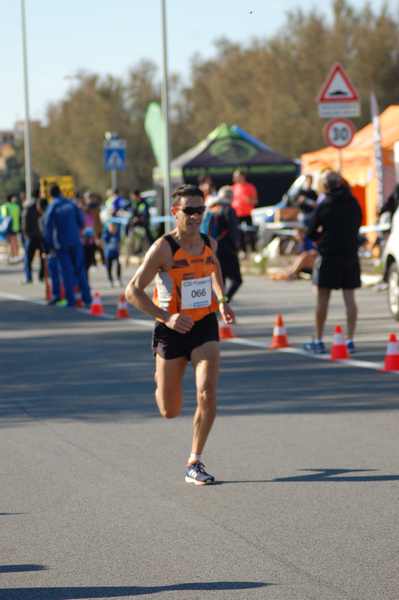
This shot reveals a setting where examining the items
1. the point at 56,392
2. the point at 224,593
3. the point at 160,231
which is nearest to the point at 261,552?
the point at 224,593

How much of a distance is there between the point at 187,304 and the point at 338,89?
15225 millimetres

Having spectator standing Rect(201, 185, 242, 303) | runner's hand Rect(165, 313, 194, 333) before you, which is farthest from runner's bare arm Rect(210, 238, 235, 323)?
spectator standing Rect(201, 185, 242, 303)

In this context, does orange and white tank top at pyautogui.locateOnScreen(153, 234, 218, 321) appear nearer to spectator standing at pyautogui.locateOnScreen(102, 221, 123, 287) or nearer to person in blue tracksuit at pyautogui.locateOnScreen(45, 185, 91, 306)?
person in blue tracksuit at pyautogui.locateOnScreen(45, 185, 91, 306)

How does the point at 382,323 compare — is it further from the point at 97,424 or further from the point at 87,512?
the point at 87,512

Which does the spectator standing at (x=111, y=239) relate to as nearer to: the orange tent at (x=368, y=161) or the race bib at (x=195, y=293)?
the orange tent at (x=368, y=161)

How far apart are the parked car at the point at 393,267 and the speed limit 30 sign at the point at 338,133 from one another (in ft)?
16.7

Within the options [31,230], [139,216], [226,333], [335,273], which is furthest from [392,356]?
[139,216]

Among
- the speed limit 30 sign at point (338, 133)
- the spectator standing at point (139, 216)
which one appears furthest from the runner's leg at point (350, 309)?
the spectator standing at point (139, 216)

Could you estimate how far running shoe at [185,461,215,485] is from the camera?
9.14 meters

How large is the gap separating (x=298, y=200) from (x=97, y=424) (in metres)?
17.4

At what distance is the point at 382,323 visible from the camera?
19938 millimetres

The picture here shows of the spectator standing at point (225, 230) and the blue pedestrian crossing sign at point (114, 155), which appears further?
Answer: the blue pedestrian crossing sign at point (114, 155)

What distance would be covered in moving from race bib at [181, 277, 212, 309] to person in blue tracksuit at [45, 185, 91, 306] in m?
14.9

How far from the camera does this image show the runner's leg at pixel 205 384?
9250mm
